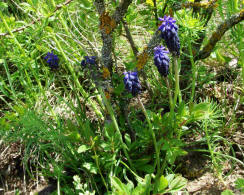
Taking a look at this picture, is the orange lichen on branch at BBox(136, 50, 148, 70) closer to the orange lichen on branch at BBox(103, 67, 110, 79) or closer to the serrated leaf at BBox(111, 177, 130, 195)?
the orange lichen on branch at BBox(103, 67, 110, 79)

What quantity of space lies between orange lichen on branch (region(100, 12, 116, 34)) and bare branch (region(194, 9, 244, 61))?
2.43 ft

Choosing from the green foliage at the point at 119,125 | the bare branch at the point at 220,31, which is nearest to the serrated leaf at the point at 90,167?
the green foliage at the point at 119,125

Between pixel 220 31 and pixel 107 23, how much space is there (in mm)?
784

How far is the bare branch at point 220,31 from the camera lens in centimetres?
162

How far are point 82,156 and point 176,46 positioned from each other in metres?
0.92

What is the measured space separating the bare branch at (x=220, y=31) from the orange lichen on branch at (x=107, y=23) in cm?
74

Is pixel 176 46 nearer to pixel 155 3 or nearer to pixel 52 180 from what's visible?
pixel 155 3

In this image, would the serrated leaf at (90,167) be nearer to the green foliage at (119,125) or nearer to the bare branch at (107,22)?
the green foliage at (119,125)

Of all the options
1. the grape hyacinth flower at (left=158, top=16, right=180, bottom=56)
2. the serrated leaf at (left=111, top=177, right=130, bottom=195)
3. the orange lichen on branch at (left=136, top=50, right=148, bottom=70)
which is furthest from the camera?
the orange lichen on branch at (left=136, top=50, right=148, bottom=70)

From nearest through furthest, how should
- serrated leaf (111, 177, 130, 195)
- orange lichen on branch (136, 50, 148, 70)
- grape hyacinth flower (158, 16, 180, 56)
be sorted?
grape hyacinth flower (158, 16, 180, 56) → serrated leaf (111, 177, 130, 195) → orange lichen on branch (136, 50, 148, 70)

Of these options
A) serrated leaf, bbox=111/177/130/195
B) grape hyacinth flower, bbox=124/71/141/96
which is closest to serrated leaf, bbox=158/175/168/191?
serrated leaf, bbox=111/177/130/195

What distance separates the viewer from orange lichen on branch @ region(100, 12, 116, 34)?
1.45m

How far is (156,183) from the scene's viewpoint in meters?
1.50

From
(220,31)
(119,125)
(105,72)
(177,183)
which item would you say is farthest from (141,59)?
(177,183)
